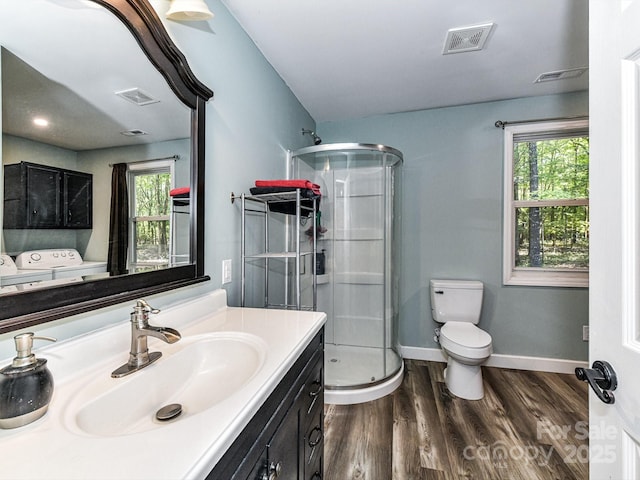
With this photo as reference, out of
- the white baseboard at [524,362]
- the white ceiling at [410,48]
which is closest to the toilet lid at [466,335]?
the white baseboard at [524,362]

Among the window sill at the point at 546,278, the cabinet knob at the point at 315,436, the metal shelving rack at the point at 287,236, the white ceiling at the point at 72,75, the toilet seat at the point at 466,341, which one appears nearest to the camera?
the white ceiling at the point at 72,75

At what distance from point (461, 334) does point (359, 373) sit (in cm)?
84

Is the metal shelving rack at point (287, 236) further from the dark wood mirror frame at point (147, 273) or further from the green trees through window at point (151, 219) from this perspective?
the green trees through window at point (151, 219)

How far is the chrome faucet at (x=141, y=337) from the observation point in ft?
2.67

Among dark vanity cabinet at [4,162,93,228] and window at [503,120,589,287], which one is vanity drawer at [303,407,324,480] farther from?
window at [503,120,589,287]

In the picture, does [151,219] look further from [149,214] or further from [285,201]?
[285,201]

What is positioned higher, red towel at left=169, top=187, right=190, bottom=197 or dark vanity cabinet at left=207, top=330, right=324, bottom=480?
red towel at left=169, top=187, right=190, bottom=197

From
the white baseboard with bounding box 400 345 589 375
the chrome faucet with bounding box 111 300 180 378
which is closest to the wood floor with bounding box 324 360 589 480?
the white baseboard with bounding box 400 345 589 375

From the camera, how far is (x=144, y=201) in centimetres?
106

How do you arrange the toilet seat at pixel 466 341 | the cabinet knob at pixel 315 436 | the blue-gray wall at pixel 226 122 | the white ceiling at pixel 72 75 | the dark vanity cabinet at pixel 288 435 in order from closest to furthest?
the dark vanity cabinet at pixel 288 435 → the white ceiling at pixel 72 75 → the cabinet knob at pixel 315 436 → the blue-gray wall at pixel 226 122 → the toilet seat at pixel 466 341

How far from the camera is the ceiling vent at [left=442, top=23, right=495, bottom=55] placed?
1.76 metres

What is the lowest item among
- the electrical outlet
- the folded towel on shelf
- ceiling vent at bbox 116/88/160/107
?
the electrical outlet

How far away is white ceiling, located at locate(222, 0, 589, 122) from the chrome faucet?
157cm

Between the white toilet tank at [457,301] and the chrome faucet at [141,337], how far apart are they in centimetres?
233
